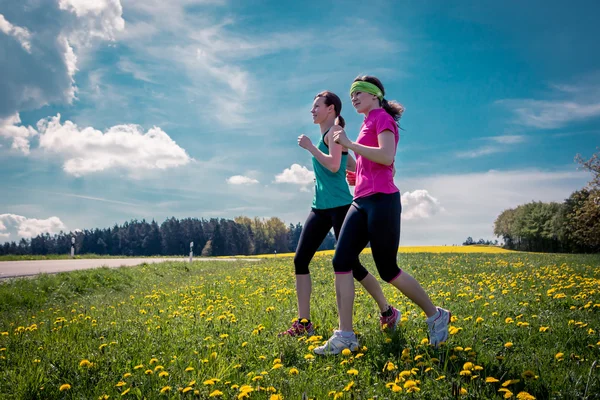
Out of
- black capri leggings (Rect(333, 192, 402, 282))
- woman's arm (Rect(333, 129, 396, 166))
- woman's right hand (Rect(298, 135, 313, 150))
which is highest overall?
woman's right hand (Rect(298, 135, 313, 150))

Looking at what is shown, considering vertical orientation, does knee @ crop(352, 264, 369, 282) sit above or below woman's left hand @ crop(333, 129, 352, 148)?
below

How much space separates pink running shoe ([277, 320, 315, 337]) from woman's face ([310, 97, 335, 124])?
2.36 meters

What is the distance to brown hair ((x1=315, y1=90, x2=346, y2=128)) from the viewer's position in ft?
15.8

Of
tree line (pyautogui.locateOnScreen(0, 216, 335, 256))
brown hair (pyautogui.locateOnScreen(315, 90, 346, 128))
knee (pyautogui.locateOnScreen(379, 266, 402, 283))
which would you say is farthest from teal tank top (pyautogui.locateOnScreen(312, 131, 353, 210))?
tree line (pyautogui.locateOnScreen(0, 216, 335, 256))

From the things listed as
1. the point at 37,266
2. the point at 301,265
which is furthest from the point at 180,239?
the point at 301,265

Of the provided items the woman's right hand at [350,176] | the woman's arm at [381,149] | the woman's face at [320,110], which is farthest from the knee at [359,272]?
the woman's face at [320,110]

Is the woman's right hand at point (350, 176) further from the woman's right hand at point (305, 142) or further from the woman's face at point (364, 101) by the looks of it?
the woman's face at point (364, 101)

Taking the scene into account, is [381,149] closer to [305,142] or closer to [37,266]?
[305,142]

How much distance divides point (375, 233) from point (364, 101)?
1371 millimetres

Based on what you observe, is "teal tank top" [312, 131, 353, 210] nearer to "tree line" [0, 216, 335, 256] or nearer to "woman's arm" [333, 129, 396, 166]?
"woman's arm" [333, 129, 396, 166]

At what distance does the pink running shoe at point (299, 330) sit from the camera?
14.9 feet

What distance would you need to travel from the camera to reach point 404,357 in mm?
3516

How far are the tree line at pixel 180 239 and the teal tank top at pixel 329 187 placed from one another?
93.8 meters

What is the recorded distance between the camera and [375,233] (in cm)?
385
